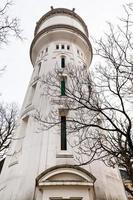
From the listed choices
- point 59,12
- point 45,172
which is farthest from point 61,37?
point 45,172

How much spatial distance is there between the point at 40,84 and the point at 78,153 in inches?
304

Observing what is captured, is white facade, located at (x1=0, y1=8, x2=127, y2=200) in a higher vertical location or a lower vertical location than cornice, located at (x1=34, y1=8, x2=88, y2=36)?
lower

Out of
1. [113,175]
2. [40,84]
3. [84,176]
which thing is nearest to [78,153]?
[84,176]

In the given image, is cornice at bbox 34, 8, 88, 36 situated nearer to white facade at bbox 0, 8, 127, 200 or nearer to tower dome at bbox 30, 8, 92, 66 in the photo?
tower dome at bbox 30, 8, 92, 66

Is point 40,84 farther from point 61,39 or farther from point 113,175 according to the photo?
point 113,175

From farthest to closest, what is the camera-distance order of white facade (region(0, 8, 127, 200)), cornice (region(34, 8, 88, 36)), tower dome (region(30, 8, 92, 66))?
cornice (region(34, 8, 88, 36)), tower dome (region(30, 8, 92, 66)), white facade (region(0, 8, 127, 200))

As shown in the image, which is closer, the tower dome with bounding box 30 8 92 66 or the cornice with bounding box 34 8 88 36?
the tower dome with bounding box 30 8 92 66

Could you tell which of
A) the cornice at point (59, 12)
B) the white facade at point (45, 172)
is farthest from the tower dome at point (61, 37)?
the white facade at point (45, 172)

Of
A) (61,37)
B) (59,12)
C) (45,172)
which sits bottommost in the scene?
(45,172)

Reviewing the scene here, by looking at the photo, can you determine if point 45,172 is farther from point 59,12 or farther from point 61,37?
point 59,12

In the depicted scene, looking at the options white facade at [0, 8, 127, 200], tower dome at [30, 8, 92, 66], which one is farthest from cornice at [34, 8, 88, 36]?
white facade at [0, 8, 127, 200]

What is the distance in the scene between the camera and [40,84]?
697 inches

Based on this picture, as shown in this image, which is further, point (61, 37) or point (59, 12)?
point (59, 12)

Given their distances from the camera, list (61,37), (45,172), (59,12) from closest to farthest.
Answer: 1. (45,172)
2. (61,37)
3. (59,12)
